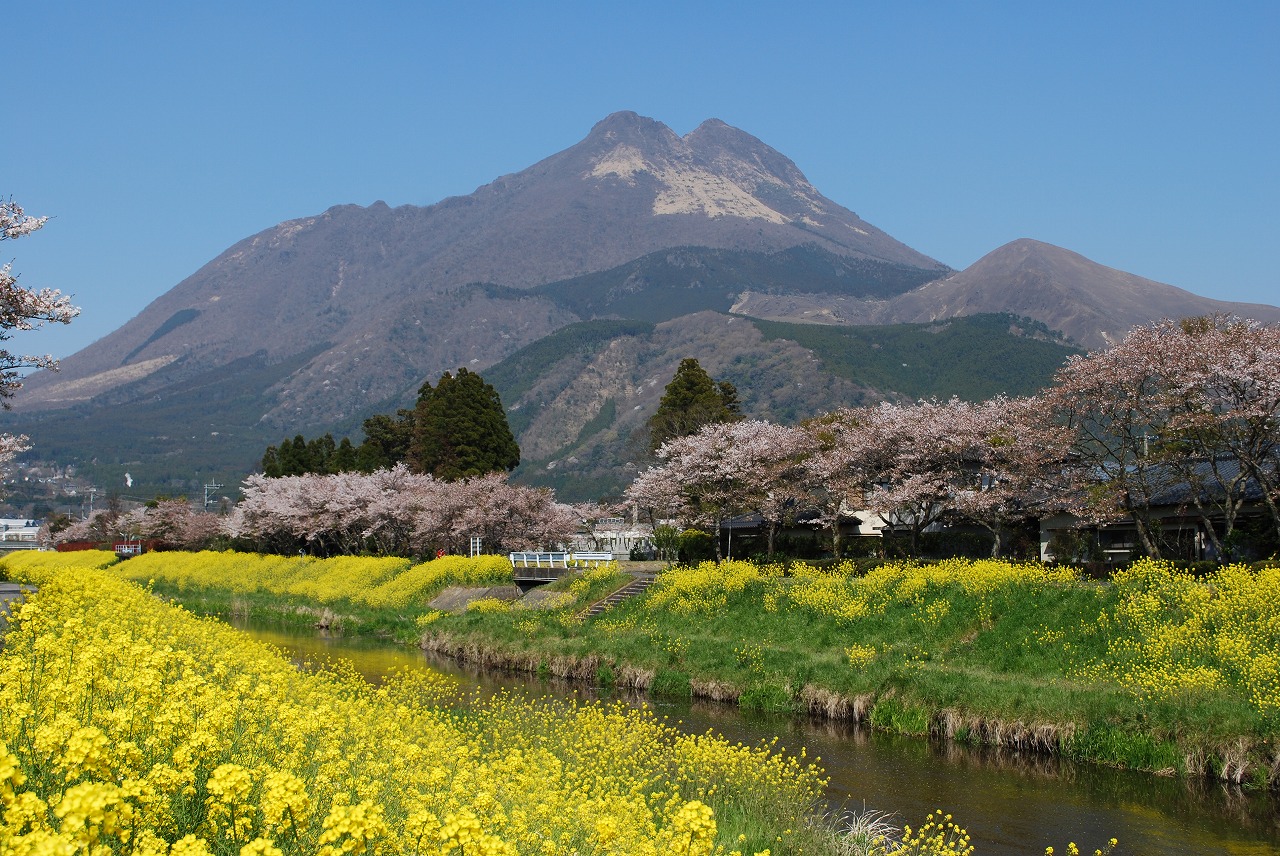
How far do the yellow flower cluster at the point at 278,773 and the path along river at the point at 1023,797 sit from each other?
2844 millimetres

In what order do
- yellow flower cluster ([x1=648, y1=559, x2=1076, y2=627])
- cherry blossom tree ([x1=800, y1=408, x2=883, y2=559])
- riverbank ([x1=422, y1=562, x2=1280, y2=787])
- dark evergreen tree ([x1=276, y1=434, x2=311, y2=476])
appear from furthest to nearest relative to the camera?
dark evergreen tree ([x1=276, y1=434, x2=311, y2=476]) → cherry blossom tree ([x1=800, y1=408, x2=883, y2=559]) → yellow flower cluster ([x1=648, y1=559, x2=1076, y2=627]) → riverbank ([x1=422, y1=562, x2=1280, y2=787])

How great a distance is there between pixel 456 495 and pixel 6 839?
49656mm

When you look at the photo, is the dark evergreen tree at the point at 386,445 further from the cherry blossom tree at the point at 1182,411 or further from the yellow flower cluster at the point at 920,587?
the cherry blossom tree at the point at 1182,411

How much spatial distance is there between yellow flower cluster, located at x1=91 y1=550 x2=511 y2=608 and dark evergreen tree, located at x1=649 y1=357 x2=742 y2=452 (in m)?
17.0

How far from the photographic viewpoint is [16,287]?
52.9ft

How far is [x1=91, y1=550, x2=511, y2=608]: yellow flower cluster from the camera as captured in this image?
4475 centimetres

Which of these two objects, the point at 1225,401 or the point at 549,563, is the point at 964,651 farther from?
the point at 549,563

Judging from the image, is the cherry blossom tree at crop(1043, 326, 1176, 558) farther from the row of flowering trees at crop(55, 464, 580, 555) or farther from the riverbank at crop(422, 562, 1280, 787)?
the row of flowering trees at crop(55, 464, 580, 555)

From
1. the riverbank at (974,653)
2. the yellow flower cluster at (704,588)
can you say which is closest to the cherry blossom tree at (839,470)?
the yellow flower cluster at (704,588)

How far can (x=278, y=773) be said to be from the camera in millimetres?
6480

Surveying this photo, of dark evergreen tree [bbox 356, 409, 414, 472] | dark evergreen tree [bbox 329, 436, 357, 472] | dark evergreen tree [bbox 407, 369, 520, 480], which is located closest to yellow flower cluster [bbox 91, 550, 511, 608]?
dark evergreen tree [bbox 407, 369, 520, 480]

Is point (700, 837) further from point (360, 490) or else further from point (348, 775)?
point (360, 490)

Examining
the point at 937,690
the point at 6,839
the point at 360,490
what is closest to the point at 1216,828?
the point at 937,690

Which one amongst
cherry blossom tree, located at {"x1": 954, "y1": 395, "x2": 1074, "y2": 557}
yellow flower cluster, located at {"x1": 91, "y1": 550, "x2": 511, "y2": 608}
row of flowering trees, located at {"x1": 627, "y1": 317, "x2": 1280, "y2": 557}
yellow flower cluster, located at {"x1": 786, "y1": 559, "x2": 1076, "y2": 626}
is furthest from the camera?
yellow flower cluster, located at {"x1": 91, "y1": 550, "x2": 511, "y2": 608}
